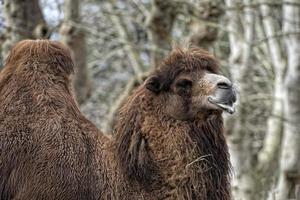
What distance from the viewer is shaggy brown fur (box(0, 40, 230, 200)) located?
5379 mm

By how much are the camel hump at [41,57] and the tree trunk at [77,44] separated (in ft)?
14.2

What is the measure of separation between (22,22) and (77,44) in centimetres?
144

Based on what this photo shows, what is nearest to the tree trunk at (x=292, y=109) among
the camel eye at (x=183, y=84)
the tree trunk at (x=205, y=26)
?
the tree trunk at (x=205, y=26)

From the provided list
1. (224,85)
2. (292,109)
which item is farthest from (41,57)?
(292,109)

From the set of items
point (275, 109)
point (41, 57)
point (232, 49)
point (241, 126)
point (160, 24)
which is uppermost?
point (41, 57)

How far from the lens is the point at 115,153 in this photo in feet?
18.4

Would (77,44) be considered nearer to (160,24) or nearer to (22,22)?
(160,24)

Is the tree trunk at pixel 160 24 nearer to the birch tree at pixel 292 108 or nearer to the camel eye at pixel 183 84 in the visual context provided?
the birch tree at pixel 292 108

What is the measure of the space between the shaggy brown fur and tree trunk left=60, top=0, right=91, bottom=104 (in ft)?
15.1

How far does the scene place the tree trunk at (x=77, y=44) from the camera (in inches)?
409

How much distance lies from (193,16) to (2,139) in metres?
5.35

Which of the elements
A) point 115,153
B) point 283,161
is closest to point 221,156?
point 115,153

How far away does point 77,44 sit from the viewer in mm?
10594

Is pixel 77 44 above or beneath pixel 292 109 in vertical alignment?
above
